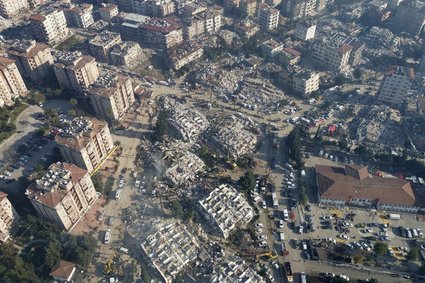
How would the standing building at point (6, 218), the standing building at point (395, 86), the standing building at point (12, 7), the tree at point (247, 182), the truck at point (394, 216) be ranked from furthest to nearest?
the standing building at point (12, 7), the standing building at point (395, 86), the tree at point (247, 182), the truck at point (394, 216), the standing building at point (6, 218)

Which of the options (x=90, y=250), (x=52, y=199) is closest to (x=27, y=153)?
(x=52, y=199)

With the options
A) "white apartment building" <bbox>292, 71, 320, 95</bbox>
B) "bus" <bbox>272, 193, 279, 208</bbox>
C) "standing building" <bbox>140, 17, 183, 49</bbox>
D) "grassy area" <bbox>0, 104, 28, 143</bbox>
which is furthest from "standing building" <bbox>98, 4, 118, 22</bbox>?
"bus" <bbox>272, 193, 279, 208</bbox>

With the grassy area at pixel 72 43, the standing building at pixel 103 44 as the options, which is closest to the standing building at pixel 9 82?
the grassy area at pixel 72 43

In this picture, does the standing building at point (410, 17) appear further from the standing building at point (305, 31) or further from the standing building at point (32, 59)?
the standing building at point (32, 59)

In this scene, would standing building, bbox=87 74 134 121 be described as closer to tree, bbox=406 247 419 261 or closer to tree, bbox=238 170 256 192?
tree, bbox=238 170 256 192

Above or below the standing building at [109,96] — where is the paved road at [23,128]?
below

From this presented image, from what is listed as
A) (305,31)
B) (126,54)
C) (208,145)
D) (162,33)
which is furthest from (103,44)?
(305,31)
